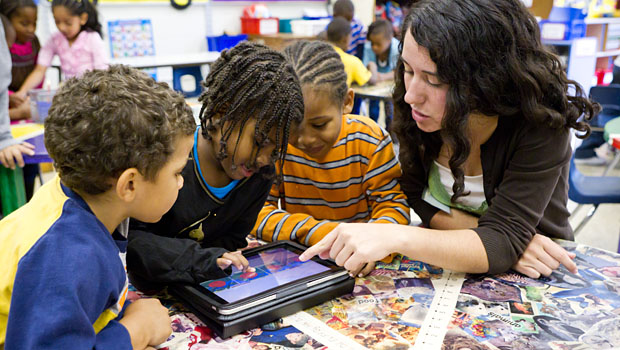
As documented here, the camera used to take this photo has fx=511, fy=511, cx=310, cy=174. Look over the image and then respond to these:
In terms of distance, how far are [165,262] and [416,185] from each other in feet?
2.23

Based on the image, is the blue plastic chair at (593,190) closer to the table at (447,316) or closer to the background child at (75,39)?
the table at (447,316)

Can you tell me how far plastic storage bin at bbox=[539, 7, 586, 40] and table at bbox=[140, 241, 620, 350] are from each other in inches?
187

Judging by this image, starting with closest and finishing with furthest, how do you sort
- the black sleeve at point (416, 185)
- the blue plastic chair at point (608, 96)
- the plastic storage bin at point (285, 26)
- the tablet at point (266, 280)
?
the tablet at point (266, 280)
the black sleeve at point (416, 185)
the blue plastic chair at point (608, 96)
the plastic storage bin at point (285, 26)

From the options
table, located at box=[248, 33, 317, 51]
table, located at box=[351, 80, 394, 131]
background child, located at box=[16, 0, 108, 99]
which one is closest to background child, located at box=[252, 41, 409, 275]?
table, located at box=[351, 80, 394, 131]

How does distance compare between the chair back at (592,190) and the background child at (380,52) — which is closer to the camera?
→ the chair back at (592,190)

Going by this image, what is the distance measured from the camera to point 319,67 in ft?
4.11

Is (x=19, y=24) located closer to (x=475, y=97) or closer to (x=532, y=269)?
(x=475, y=97)

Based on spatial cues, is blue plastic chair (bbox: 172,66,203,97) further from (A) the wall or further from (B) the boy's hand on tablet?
(B) the boy's hand on tablet

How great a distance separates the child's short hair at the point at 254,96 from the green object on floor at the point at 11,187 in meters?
1.33

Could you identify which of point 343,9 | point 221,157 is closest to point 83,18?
point 221,157

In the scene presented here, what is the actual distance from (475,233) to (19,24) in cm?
297

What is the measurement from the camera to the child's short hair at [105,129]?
2.24 feet

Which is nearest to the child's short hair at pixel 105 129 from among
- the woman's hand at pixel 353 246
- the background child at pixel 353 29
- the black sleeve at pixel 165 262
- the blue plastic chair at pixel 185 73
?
the black sleeve at pixel 165 262

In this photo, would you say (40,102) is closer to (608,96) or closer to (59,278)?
(59,278)
